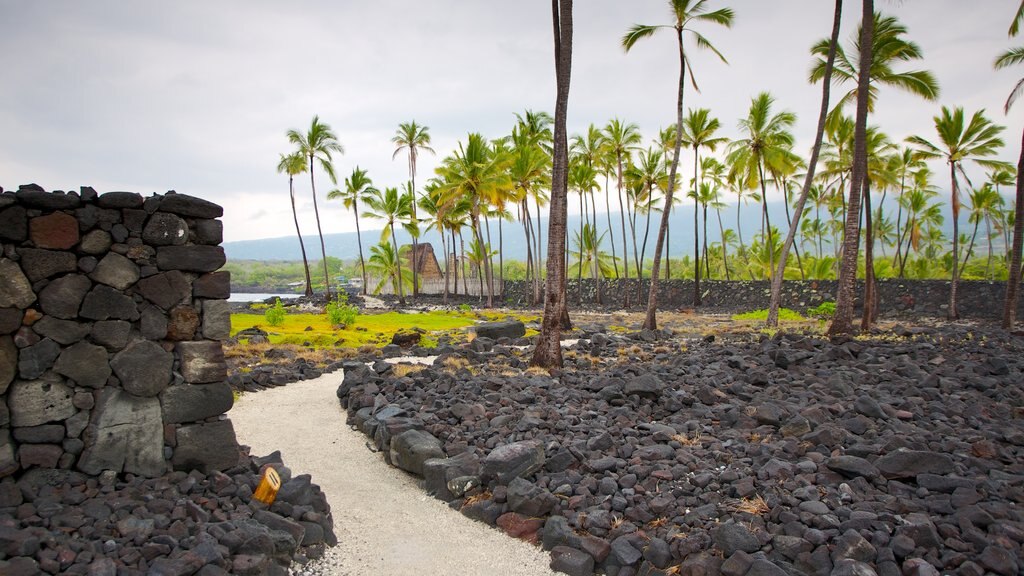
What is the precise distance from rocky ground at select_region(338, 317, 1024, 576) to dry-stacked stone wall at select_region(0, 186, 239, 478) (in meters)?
2.74

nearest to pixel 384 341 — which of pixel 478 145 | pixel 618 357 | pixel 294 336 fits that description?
pixel 294 336

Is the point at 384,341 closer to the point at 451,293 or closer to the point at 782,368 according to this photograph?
the point at 782,368

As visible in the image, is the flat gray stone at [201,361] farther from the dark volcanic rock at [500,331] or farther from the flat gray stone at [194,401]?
the dark volcanic rock at [500,331]

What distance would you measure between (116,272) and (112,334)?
532 mm

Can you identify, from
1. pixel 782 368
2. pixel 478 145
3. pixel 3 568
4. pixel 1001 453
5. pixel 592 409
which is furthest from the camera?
pixel 478 145

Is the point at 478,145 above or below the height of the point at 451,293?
above

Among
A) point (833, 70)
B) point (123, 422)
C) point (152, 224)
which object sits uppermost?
point (833, 70)

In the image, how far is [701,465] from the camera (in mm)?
6090

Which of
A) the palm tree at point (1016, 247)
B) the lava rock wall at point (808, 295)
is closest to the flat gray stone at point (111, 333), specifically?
the palm tree at point (1016, 247)

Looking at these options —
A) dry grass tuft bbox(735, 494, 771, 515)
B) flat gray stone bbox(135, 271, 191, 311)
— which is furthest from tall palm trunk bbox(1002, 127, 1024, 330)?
flat gray stone bbox(135, 271, 191, 311)

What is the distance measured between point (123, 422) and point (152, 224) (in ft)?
5.70

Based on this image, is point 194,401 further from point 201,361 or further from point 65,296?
point 65,296

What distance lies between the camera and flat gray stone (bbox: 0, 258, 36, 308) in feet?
14.9

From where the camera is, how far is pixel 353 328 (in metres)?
22.0
